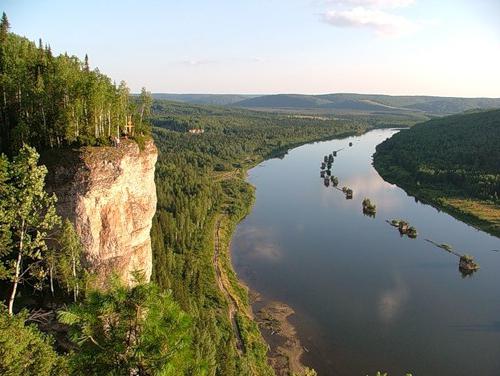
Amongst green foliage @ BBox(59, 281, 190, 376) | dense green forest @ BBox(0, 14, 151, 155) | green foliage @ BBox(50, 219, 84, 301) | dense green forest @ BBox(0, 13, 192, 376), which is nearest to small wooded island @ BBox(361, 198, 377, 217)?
dense green forest @ BBox(0, 13, 192, 376)

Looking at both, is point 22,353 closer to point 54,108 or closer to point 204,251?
point 54,108

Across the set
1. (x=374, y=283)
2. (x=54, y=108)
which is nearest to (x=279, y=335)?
(x=374, y=283)

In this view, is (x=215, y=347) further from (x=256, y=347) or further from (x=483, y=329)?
(x=483, y=329)

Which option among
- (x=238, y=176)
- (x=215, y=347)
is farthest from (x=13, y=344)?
(x=238, y=176)

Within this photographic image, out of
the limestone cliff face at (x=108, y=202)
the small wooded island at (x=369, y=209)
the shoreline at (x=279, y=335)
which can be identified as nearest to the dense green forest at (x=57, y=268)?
the limestone cliff face at (x=108, y=202)

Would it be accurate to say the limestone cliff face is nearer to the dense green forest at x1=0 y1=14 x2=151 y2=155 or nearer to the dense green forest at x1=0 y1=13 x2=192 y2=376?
the dense green forest at x1=0 y1=13 x2=192 y2=376

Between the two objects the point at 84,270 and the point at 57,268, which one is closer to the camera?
the point at 57,268

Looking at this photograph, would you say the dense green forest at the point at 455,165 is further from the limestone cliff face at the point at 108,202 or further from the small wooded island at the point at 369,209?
the limestone cliff face at the point at 108,202
